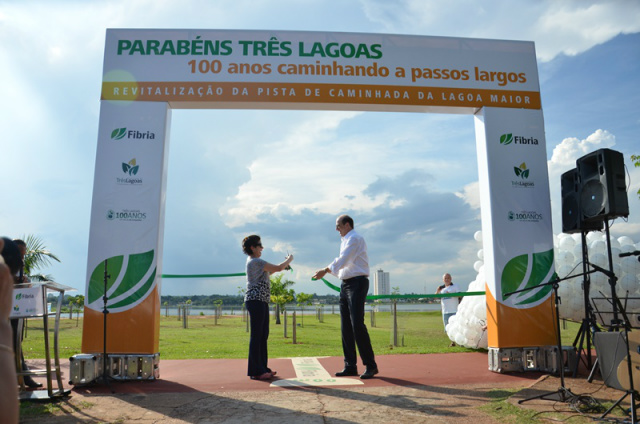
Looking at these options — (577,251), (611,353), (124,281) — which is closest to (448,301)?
(577,251)

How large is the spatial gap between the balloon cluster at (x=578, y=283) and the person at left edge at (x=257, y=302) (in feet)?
11.0

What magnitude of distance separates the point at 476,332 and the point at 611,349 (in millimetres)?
3453

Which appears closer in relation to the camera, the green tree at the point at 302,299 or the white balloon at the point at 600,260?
the white balloon at the point at 600,260

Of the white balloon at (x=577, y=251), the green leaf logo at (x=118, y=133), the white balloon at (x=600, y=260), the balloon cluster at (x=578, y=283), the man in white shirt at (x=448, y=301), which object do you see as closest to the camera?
the green leaf logo at (x=118, y=133)

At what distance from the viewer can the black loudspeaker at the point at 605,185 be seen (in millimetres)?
4887

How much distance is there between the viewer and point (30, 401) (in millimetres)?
4414

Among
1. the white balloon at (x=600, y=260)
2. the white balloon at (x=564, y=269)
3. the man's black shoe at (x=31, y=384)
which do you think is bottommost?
the man's black shoe at (x=31, y=384)

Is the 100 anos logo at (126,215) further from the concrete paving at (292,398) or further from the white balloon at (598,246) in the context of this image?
the white balloon at (598,246)

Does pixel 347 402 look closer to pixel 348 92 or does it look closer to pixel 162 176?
pixel 162 176

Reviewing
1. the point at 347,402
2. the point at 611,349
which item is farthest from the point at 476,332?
the point at 347,402

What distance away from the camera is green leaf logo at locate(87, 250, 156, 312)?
5.62 m

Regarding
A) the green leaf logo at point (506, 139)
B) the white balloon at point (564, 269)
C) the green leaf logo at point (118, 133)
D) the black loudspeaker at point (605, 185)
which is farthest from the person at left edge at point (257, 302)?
the white balloon at point (564, 269)

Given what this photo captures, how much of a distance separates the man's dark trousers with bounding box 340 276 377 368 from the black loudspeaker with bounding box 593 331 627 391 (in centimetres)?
226

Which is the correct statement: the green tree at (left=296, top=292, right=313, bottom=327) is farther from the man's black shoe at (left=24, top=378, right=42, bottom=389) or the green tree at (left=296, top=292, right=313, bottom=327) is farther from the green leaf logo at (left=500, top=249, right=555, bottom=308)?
the man's black shoe at (left=24, top=378, right=42, bottom=389)
